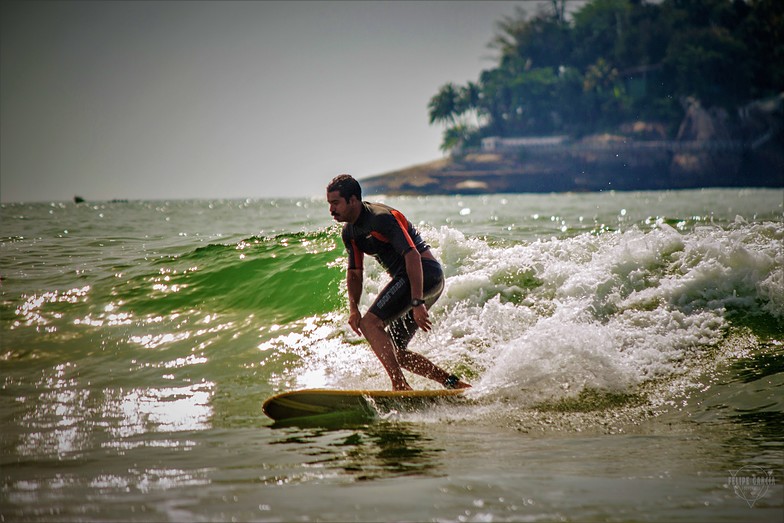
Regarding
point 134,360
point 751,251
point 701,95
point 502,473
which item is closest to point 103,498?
point 502,473

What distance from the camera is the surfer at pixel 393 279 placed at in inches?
257

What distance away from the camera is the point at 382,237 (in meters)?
6.73

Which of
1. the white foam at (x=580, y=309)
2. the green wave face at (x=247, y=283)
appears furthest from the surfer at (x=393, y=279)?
the green wave face at (x=247, y=283)

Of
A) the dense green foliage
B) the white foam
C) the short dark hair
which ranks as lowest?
the white foam

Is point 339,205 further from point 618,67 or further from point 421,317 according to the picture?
point 618,67

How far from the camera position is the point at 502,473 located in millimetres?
4805

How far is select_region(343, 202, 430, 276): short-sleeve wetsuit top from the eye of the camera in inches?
259

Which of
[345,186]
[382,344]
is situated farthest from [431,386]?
[345,186]

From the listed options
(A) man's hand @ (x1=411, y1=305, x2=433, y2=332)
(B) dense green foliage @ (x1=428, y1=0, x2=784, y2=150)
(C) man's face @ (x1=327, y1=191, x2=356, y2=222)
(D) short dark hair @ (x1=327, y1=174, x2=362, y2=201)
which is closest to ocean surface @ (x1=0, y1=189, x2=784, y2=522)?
(A) man's hand @ (x1=411, y1=305, x2=433, y2=332)

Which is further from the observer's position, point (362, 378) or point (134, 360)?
point (134, 360)

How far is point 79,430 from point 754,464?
5088mm

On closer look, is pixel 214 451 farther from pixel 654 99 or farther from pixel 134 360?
pixel 654 99

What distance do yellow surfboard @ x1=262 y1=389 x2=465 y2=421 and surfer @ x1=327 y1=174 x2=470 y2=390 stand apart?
23 centimetres

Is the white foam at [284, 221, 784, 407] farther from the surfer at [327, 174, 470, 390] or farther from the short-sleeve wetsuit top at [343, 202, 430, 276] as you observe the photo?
the short-sleeve wetsuit top at [343, 202, 430, 276]
